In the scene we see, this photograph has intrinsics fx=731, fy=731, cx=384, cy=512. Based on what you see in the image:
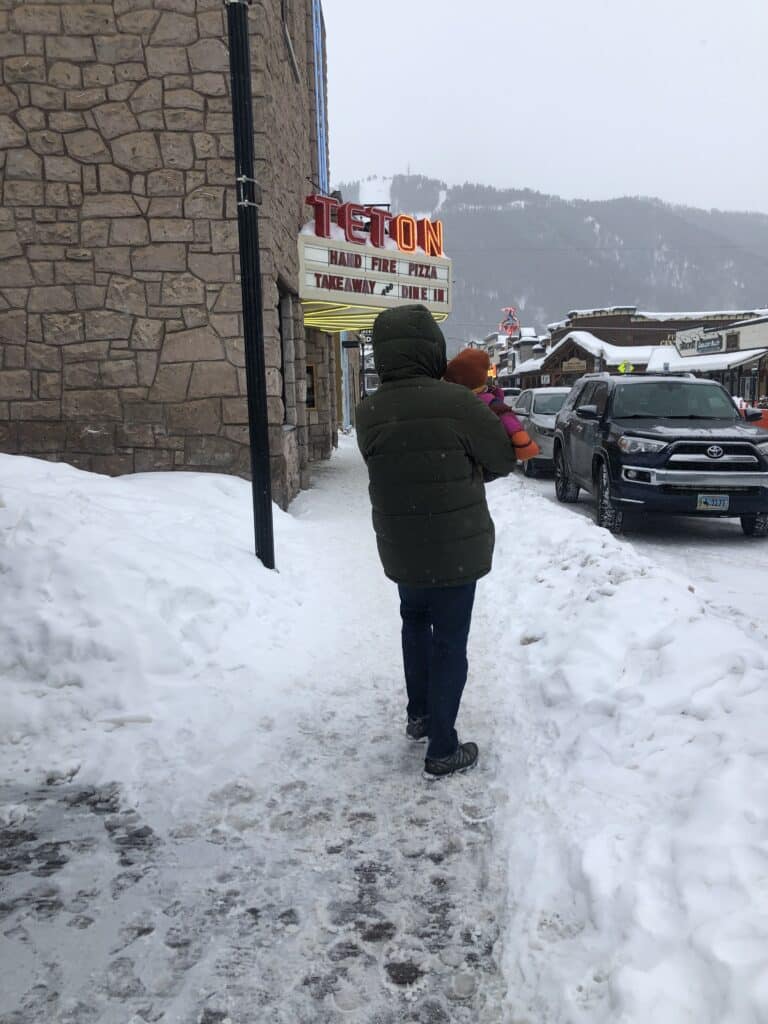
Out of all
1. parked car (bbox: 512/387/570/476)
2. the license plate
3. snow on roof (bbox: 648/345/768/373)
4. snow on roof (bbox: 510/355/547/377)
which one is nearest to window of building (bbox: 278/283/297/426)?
parked car (bbox: 512/387/570/476)

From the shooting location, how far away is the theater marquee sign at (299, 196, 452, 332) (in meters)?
10.6

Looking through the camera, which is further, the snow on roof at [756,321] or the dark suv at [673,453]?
the snow on roof at [756,321]

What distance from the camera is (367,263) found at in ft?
36.9

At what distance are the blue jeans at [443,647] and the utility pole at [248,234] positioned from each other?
2382 mm

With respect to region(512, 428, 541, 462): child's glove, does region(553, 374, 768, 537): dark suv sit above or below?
below

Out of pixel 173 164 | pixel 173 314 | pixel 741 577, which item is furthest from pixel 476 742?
pixel 173 164

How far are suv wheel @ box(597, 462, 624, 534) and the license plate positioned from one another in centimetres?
89

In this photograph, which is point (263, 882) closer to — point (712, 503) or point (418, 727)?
point (418, 727)

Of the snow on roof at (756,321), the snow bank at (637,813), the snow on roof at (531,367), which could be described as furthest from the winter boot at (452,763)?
the snow on roof at (531,367)

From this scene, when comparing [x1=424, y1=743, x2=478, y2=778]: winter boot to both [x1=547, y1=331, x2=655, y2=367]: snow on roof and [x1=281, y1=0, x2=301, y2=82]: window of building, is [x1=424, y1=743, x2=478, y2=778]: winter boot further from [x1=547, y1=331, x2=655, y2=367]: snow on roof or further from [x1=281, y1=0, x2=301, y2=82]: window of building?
[x1=547, y1=331, x2=655, y2=367]: snow on roof

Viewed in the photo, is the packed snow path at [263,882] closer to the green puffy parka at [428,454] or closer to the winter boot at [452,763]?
the winter boot at [452,763]

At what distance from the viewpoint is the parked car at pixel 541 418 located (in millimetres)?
14242

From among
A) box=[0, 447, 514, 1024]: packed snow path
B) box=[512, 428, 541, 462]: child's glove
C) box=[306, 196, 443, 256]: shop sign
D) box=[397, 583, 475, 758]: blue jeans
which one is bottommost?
box=[0, 447, 514, 1024]: packed snow path

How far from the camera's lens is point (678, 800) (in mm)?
2607
